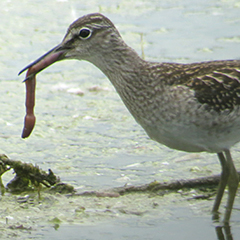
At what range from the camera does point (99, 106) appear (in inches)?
315

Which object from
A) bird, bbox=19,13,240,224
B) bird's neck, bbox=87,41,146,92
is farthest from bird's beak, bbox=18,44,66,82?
bird's neck, bbox=87,41,146,92

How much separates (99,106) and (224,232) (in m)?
3.22

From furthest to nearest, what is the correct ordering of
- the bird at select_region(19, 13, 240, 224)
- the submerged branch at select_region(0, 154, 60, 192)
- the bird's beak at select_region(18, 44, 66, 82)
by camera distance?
the submerged branch at select_region(0, 154, 60, 192)
the bird's beak at select_region(18, 44, 66, 82)
the bird at select_region(19, 13, 240, 224)

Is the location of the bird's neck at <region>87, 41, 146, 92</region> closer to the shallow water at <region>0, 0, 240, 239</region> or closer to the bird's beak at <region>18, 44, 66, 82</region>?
the bird's beak at <region>18, 44, 66, 82</region>

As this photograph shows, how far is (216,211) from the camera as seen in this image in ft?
18.1

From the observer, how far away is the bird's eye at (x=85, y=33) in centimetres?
550

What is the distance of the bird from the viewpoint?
201 inches

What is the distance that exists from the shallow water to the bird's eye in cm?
146

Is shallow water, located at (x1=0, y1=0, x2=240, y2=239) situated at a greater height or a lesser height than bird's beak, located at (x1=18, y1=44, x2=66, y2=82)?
lesser

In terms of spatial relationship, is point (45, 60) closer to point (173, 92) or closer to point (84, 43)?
point (84, 43)

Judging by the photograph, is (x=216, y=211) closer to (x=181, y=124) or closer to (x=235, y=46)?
(x=181, y=124)

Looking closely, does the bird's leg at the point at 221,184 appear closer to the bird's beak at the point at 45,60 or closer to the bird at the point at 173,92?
the bird at the point at 173,92

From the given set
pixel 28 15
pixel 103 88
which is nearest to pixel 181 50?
pixel 103 88

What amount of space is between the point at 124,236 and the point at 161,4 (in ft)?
24.7
